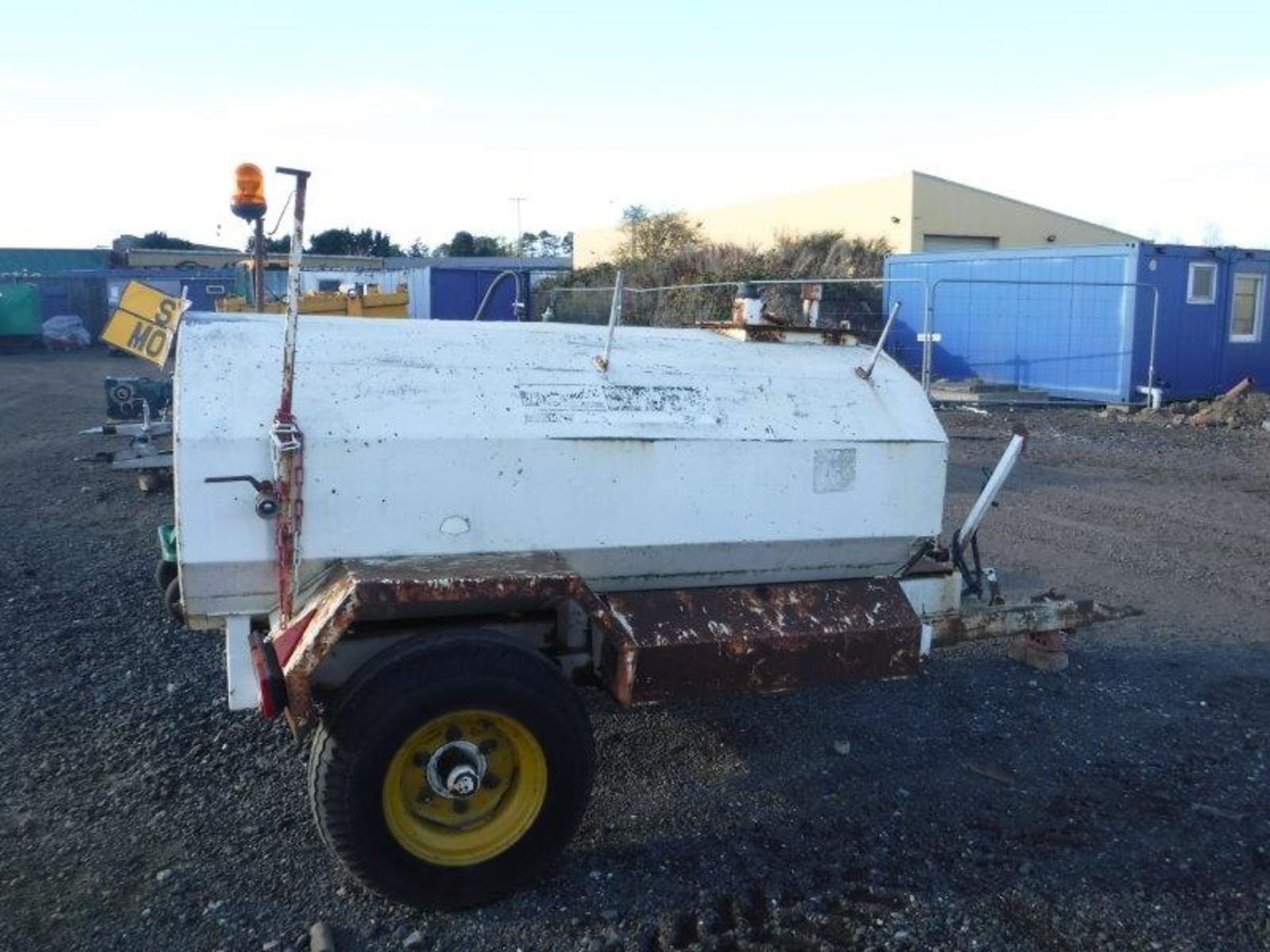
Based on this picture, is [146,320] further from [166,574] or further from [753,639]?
[753,639]

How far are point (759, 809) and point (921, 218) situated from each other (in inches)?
1172

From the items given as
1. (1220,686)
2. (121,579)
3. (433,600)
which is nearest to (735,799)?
(433,600)

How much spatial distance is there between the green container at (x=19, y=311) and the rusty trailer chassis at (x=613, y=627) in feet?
120

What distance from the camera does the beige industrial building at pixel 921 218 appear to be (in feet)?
104

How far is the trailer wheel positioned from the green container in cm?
3708

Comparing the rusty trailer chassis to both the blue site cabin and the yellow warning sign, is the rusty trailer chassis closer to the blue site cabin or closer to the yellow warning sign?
the yellow warning sign

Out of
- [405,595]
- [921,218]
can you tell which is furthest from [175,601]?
[921,218]

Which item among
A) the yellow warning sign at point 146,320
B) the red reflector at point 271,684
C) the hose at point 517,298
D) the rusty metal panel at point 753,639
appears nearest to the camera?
the red reflector at point 271,684

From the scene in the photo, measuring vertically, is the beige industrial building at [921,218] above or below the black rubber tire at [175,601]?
Answer: above

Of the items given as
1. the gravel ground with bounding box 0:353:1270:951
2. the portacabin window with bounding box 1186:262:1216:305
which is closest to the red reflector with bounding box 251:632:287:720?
the gravel ground with bounding box 0:353:1270:951

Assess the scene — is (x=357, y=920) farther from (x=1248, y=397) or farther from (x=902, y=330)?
(x=902, y=330)

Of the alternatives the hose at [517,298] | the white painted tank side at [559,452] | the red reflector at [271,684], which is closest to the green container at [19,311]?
the hose at [517,298]

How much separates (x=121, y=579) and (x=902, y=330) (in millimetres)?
16196

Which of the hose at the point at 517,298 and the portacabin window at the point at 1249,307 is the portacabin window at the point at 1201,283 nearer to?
the portacabin window at the point at 1249,307
